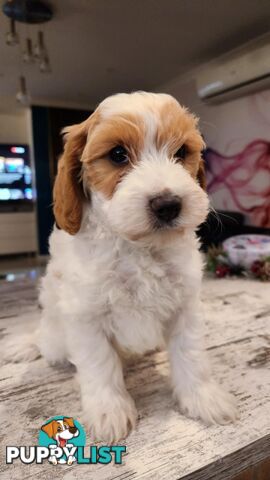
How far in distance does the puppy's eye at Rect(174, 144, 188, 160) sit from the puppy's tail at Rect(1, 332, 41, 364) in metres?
0.75

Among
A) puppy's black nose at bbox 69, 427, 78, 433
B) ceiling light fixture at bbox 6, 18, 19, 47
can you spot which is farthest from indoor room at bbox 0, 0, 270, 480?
ceiling light fixture at bbox 6, 18, 19, 47

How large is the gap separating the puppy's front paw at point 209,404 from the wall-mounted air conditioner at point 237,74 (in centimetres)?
317

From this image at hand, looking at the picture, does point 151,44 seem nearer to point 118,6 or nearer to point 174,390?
point 118,6

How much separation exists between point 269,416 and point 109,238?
523 mm

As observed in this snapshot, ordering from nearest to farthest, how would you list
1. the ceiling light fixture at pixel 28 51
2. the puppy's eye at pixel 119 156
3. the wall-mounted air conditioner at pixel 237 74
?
the puppy's eye at pixel 119 156, the ceiling light fixture at pixel 28 51, the wall-mounted air conditioner at pixel 237 74

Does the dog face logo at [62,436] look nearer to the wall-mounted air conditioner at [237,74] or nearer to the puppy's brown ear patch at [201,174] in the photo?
the puppy's brown ear patch at [201,174]

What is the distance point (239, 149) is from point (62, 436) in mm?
3770

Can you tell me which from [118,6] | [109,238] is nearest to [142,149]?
[109,238]

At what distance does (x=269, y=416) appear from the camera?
0.76m

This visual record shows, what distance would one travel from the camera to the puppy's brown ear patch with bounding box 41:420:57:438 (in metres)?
0.73

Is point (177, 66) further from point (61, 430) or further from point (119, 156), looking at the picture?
point (61, 430)

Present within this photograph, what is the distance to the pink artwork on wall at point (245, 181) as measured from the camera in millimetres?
3715

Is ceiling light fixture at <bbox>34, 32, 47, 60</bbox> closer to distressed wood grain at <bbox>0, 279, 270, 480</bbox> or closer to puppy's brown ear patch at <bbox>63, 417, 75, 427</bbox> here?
distressed wood grain at <bbox>0, 279, 270, 480</bbox>

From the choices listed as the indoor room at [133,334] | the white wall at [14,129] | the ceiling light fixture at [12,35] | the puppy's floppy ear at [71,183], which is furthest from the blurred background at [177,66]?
the puppy's floppy ear at [71,183]
